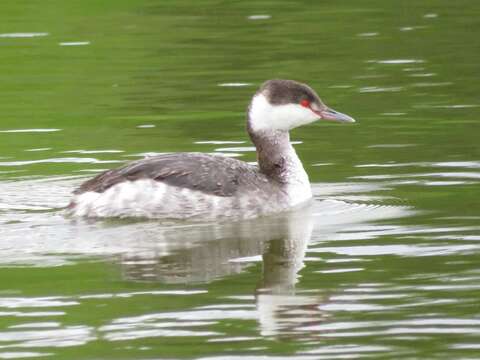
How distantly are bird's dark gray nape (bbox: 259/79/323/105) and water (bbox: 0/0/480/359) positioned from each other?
2.64 ft

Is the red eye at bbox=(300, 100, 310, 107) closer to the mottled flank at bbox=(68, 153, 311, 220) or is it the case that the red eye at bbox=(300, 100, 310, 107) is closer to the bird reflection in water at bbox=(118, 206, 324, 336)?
the bird reflection in water at bbox=(118, 206, 324, 336)

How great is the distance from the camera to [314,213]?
Answer: 1343cm

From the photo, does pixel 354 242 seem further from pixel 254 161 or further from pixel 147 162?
pixel 254 161

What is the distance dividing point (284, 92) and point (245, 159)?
1749 mm

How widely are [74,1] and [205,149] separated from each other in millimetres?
9647

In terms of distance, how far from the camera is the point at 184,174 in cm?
1324

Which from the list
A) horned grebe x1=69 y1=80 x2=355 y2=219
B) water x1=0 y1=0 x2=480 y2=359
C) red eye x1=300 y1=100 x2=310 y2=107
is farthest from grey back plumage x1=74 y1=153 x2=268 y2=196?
red eye x1=300 y1=100 x2=310 y2=107

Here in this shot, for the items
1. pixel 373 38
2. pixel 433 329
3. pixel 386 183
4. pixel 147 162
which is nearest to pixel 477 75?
pixel 373 38

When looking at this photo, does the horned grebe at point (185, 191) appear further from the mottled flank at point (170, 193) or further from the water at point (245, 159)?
the water at point (245, 159)

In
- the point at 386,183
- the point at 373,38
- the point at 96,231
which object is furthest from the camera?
the point at 373,38

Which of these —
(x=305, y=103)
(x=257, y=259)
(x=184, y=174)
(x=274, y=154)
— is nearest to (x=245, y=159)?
(x=274, y=154)

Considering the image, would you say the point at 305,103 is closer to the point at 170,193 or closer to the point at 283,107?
the point at 283,107

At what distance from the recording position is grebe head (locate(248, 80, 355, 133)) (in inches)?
550

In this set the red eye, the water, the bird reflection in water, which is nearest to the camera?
the water
